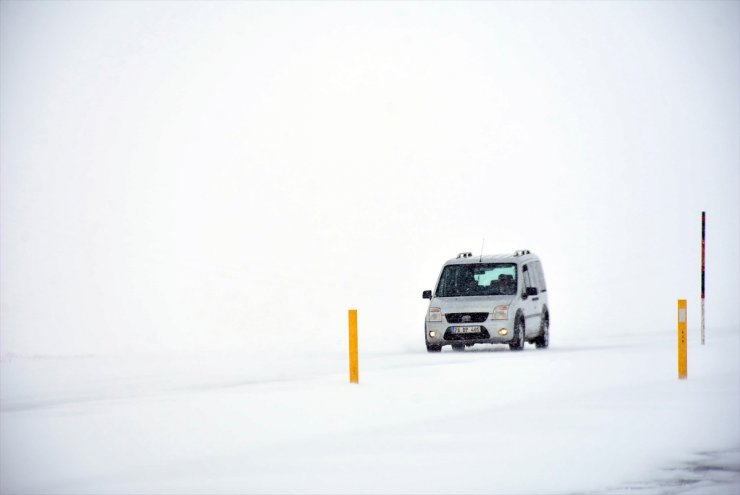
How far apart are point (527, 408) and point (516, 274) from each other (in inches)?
467

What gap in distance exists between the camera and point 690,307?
157 ft

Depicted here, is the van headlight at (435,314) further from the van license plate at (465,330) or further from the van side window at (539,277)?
the van side window at (539,277)

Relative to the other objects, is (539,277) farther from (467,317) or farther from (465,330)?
(465,330)

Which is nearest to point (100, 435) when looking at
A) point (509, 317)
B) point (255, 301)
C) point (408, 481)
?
point (408, 481)

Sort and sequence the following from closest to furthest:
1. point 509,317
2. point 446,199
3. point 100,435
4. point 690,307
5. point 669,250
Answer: point 100,435 < point 509,317 < point 690,307 < point 669,250 < point 446,199

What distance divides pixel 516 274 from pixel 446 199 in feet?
469

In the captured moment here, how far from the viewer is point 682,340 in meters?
17.4

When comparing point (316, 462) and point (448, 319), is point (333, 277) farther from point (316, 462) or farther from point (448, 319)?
point (316, 462)

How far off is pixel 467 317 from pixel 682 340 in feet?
26.5

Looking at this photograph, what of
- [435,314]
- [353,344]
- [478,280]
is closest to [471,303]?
[435,314]

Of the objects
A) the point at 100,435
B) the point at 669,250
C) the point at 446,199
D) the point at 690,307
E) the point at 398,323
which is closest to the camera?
the point at 100,435

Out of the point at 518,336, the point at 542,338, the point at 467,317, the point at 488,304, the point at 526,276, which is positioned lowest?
the point at 542,338

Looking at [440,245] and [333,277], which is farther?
[440,245]

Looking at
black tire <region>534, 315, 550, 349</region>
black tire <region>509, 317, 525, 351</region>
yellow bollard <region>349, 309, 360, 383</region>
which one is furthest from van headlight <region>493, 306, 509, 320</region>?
yellow bollard <region>349, 309, 360, 383</region>
